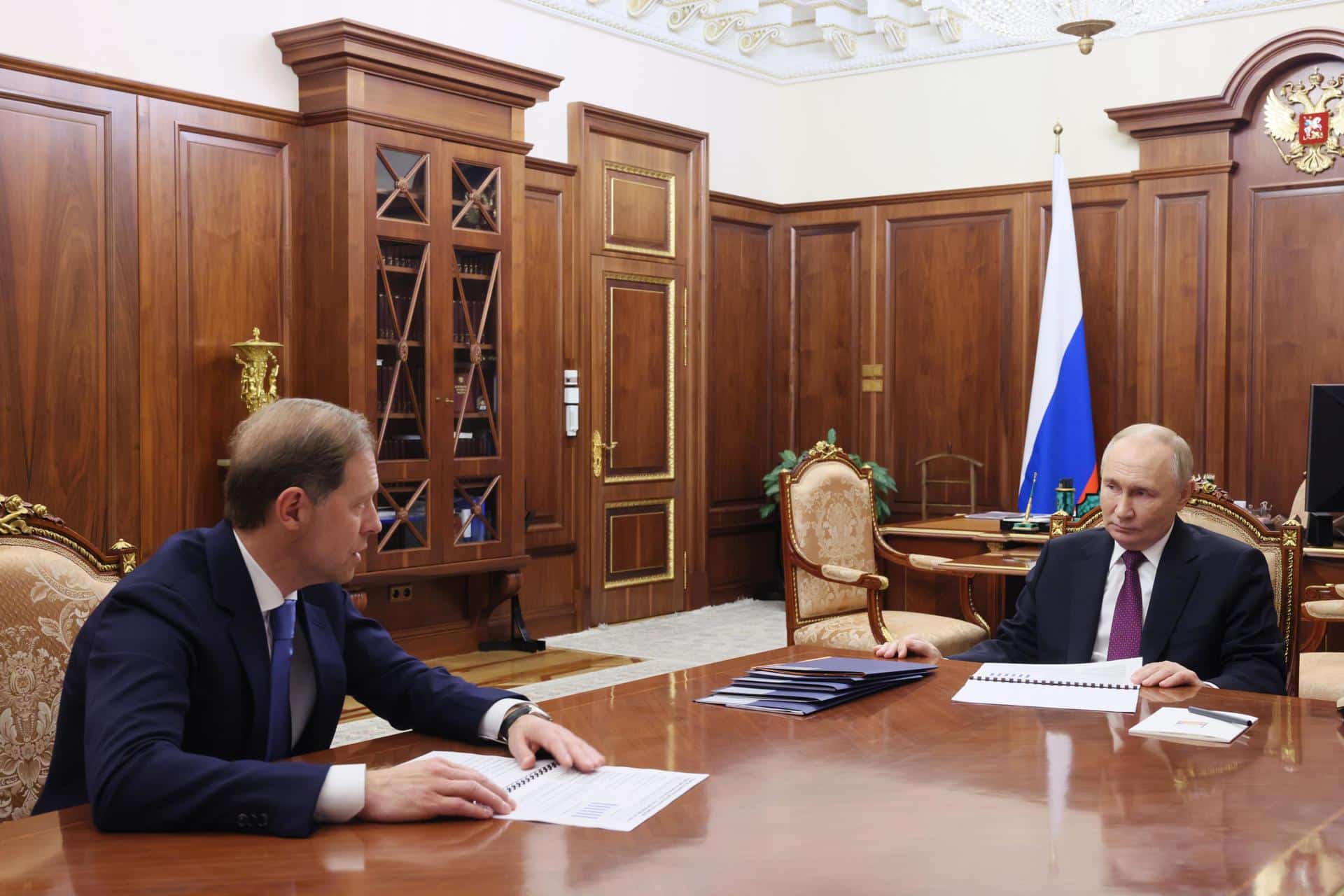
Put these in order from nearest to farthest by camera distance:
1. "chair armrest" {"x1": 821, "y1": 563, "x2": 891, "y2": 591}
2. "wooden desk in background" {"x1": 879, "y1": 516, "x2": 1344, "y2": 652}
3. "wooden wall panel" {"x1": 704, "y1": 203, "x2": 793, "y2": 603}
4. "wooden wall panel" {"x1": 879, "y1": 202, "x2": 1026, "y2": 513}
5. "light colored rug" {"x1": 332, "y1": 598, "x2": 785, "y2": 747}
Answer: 1. "chair armrest" {"x1": 821, "y1": 563, "x2": 891, "y2": 591}
2. "wooden desk in background" {"x1": 879, "y1": 516, "x2": 1344, "y2": 652}
3. "light colored rug" {"x1": 332, "y1": 598, "x2": 785, "y2": 747}
4. "wooden wall panel" {"x1": 879, "y1": 202, "x2": 1026, "y2": 513}
5. "wooden wall panel" {"x1": 704, "y1": 203, "x2": 793, "y2": 603}

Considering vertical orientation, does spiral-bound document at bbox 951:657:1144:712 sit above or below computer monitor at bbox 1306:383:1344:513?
below

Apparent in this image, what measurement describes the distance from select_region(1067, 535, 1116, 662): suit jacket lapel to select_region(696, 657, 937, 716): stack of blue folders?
0.60m

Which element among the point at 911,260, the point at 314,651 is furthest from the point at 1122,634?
the point at 911,260

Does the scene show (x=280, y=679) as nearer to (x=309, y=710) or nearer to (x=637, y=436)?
(x=309, y=710)

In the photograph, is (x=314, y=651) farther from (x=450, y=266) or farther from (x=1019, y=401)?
(x=1019, y=401)

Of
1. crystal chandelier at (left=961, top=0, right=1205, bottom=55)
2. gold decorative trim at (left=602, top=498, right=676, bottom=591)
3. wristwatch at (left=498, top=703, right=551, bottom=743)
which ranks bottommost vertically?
gold decorative trim at (left=602, top=498, right=676, bottom=591)

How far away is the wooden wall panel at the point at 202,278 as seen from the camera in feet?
17.8

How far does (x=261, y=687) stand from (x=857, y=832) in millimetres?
823

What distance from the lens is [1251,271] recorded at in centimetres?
737

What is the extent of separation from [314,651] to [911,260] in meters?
6.94

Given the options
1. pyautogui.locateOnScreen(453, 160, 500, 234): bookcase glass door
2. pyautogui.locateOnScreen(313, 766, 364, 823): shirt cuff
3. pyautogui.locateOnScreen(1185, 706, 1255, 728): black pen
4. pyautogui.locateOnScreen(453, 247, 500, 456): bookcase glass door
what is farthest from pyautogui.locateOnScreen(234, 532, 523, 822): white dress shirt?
pyautogui.locateOnScreen(453, 160, 500, 234): bookcase glass door

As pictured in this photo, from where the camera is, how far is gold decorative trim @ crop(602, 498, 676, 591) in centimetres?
775

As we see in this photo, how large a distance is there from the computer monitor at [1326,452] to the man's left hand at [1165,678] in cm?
282

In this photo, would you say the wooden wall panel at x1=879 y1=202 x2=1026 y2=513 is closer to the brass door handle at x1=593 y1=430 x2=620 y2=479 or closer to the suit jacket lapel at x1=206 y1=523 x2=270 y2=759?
the brass door handle at x1=593 y1=430 x2=620 y2=479
